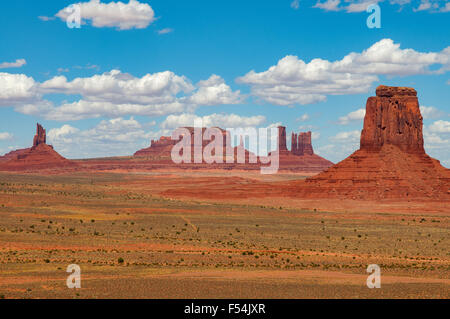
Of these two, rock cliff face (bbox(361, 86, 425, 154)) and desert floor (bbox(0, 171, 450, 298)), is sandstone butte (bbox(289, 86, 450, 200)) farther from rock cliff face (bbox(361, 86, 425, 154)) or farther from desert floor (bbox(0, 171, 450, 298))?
desert floor (bbox(0, 171, 450, 298))

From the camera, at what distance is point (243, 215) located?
211ft

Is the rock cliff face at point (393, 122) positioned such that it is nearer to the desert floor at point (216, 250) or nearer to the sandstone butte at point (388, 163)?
the sandstone butte at point (388, 163)

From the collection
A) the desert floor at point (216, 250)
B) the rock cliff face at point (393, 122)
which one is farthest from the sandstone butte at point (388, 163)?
the desert floor at point (216, 250)

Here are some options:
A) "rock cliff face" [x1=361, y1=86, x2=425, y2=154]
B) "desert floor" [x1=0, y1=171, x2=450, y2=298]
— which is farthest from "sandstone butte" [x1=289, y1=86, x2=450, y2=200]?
"desert floor" [x1=0, y1=171, x2=450, y2=298]

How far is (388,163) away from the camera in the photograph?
85.9m

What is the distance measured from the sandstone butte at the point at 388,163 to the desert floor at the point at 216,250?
10.8 meters

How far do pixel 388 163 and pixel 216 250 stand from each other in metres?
55.3

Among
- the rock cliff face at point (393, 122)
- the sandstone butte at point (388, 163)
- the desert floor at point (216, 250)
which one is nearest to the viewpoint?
the desert floor at point (216, 250)

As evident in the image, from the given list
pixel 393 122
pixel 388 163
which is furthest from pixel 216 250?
pixel 393 122

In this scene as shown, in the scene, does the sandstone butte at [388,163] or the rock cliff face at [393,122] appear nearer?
the sandstone butte at [388,163]

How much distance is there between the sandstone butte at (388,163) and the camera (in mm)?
84125
